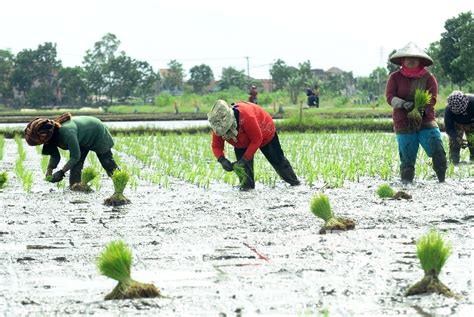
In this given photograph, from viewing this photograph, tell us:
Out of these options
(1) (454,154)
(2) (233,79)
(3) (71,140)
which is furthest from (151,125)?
(2) (233,79)

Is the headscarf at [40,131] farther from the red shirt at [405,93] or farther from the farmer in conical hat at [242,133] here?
the red shirt at [405,93]

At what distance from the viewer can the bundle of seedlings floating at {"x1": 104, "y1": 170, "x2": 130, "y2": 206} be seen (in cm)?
687

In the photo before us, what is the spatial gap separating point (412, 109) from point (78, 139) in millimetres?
3074

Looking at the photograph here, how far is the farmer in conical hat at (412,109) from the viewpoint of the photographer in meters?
8.13

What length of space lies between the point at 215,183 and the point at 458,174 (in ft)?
8.12

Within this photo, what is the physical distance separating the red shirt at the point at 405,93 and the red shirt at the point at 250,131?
1.22m

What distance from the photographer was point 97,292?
12.4ft

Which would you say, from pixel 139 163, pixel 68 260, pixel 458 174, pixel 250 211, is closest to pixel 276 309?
pixel 68 260

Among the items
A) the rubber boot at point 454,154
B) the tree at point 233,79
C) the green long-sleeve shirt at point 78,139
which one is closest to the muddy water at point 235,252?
the green long-sleeve shirt at point 78,139

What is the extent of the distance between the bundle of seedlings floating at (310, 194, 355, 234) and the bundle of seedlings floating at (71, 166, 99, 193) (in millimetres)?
3127

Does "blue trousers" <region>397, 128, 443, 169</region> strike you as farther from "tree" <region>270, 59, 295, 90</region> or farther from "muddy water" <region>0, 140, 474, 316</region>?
"tree" <region>270, 59, 295, 90</region>

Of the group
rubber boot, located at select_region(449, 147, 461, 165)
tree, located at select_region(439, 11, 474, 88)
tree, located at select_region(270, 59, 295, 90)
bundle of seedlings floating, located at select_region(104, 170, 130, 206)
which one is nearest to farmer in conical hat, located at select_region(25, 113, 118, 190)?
bundle of seedlings floating, located at select_region(104, 170, 130, 206)

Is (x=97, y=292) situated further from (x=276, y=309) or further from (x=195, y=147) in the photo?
(x=195, y=147)

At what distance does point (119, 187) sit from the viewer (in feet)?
22.8
